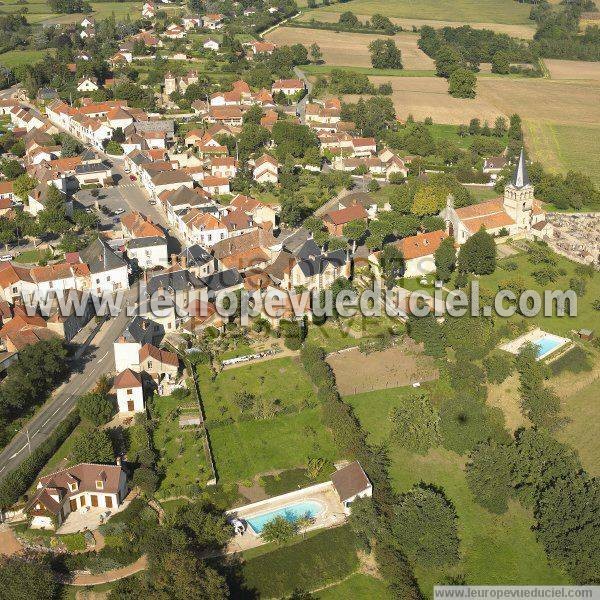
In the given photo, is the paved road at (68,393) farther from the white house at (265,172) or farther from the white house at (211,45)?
the white house at (211,45)

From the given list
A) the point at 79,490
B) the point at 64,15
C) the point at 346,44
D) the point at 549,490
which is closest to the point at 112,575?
the point at 79,490

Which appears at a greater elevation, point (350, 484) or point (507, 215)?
point (507, 215)

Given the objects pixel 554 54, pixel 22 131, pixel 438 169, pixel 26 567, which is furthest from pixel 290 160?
pixel 554 54

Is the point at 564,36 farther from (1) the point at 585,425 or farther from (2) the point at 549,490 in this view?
(2) the point at 549,490

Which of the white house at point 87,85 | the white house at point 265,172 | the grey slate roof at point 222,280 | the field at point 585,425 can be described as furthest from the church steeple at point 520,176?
the white house at point 87,85

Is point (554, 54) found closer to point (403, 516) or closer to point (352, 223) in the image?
point (352, 223)

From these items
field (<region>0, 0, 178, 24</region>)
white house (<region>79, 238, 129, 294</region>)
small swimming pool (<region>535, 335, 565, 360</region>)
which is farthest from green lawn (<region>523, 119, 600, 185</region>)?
field (<region>0, 0, 178, 24</region>)

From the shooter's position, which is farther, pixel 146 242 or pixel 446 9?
pixel 446 9
